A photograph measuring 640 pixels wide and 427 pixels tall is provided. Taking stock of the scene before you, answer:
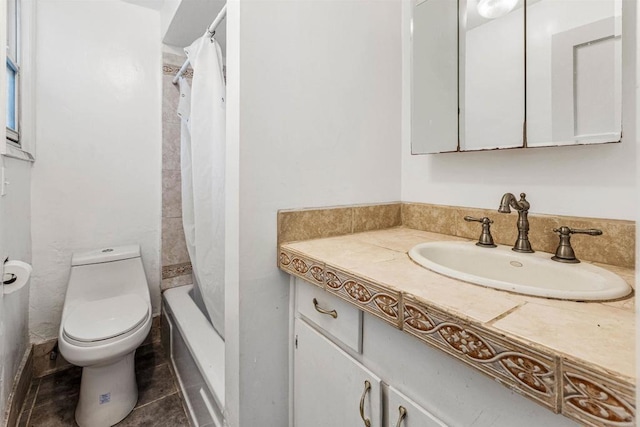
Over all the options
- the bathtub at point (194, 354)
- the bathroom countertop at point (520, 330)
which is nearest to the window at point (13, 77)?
the bathtub at point (194, 354)

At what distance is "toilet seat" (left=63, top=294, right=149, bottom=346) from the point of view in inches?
50.2

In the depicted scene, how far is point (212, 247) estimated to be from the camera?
1.48 metres

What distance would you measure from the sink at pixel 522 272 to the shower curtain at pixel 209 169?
0.98 meters

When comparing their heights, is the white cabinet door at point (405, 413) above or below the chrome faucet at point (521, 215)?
below

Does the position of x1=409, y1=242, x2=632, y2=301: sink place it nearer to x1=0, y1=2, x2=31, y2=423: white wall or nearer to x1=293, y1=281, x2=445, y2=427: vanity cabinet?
x1=293, y1=281, x2=445, y2=427: vanity cabinet

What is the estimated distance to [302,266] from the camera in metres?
0.86

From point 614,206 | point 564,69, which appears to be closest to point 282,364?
point 614,206

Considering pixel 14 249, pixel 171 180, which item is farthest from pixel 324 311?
pixel 171 180

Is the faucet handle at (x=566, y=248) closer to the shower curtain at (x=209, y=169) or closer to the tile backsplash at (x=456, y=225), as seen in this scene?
the tile backsplash at (x=456, y=225)

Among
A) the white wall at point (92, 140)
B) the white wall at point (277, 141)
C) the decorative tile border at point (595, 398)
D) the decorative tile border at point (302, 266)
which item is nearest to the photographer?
the decorative tile border at point (595, 398)

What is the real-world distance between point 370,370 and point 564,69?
0.98m

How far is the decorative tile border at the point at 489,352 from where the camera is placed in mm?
372

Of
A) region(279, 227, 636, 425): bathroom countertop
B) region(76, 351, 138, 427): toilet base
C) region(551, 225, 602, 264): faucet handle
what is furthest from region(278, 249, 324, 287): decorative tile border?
region(76, 351, 138, 427): toilet base

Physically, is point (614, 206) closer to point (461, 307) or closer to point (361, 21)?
point (461, 307)
